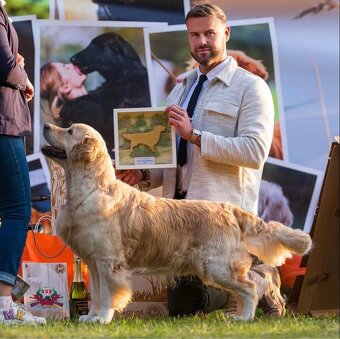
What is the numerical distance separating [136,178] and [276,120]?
4.32 feet

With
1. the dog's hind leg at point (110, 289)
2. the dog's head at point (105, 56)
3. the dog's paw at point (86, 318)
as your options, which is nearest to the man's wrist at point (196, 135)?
the dog's hind leg at point (110, 289)

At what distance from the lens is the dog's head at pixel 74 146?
523 centimetres

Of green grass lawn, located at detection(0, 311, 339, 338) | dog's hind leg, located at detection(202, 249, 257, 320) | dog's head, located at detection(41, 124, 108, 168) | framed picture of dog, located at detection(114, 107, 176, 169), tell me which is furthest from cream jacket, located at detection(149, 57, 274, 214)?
green grass lawn, located at detection(0, 311, 339, 338)

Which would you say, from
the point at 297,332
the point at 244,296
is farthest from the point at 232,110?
the point at 297,332

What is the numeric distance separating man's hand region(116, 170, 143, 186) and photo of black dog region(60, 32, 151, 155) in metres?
0.64

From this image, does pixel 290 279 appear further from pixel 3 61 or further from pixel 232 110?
pixel 3 61

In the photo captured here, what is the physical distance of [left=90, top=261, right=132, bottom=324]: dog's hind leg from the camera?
520 centimetres

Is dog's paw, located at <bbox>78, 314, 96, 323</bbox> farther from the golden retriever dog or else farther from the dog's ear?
the dog's ear

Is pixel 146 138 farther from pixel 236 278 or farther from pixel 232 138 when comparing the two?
pixel 236 278

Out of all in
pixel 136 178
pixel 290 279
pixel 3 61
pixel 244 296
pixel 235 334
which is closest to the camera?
pixel 235 334

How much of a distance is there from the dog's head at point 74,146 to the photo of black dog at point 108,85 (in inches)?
48.0

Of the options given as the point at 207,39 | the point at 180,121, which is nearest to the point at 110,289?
the point at 180,121

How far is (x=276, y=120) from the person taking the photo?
6.75 meters

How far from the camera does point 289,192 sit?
676cm
